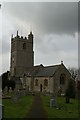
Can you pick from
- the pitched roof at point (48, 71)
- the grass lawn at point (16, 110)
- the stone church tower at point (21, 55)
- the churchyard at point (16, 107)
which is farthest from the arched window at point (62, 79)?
the grass lawn at point (16, 110)

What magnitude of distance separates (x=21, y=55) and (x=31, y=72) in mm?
8159

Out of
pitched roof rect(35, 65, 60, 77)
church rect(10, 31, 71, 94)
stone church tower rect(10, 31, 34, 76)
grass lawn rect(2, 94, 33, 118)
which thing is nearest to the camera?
grass lawn rect(2, 94, 33, 118)

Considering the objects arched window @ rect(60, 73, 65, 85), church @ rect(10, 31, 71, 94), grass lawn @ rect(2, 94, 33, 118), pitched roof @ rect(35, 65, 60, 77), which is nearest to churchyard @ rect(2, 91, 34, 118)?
grass lawn @ rect(2, 94, 33, 118)

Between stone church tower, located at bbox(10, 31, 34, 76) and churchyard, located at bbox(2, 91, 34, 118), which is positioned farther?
stone church tower, located at bbox(10, 31, 34, 76)

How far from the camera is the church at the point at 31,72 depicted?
43344 mm

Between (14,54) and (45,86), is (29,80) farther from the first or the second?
(14,54)

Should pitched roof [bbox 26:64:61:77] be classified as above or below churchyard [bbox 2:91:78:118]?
above

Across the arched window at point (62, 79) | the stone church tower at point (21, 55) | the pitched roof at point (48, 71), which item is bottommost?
the arched window at point (62, 79)

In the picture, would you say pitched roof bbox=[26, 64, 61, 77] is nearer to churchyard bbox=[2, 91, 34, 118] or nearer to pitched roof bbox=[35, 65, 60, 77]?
pitched roof bbox=[35, 65, 60, 77]

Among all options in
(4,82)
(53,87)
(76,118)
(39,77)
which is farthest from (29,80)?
(76,118)

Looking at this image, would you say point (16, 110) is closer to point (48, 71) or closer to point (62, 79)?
point (62, 79)

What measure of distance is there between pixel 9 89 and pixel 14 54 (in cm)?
2041

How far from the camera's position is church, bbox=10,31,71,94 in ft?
142

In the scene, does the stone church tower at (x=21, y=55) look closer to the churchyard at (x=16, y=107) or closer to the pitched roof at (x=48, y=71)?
the pitched roof at (x=48, y=71)
